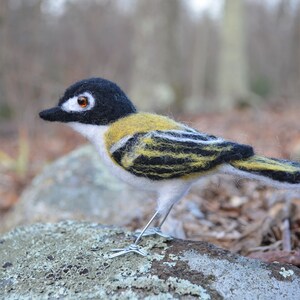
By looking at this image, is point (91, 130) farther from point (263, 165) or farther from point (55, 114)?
point (263, 165)

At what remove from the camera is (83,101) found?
185 cm

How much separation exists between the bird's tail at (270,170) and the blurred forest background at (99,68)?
8.79 feet

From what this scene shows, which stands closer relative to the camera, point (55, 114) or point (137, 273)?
point (137, 273)

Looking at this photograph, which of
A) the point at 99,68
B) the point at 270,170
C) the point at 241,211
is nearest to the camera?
the point at 270,170

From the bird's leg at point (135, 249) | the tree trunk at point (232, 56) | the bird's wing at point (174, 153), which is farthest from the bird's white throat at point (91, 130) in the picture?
the tree trunk at point (232, 56)

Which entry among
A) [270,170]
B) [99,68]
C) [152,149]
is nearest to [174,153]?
[152,149]

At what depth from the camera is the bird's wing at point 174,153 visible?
Answer: 5.48ft

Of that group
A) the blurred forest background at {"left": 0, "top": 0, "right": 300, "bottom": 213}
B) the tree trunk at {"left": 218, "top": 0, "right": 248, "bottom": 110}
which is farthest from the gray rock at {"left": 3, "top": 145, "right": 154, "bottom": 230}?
the tree trunk at {"left": 218, "top": 0, "right": 248, "bottom": 110}

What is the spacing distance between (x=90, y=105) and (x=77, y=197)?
236 cm

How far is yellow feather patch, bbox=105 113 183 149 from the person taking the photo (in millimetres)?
1785

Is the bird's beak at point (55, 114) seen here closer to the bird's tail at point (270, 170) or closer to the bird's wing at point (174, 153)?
the bird's wing at point (174, 153)

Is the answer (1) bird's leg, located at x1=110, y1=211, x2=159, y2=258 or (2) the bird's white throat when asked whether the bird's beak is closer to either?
(2) the bird's white throat

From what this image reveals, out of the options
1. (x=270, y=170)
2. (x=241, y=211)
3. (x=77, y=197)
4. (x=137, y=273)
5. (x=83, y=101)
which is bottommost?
(x=77, y=197)

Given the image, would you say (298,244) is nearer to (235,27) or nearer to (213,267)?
(213,267)
